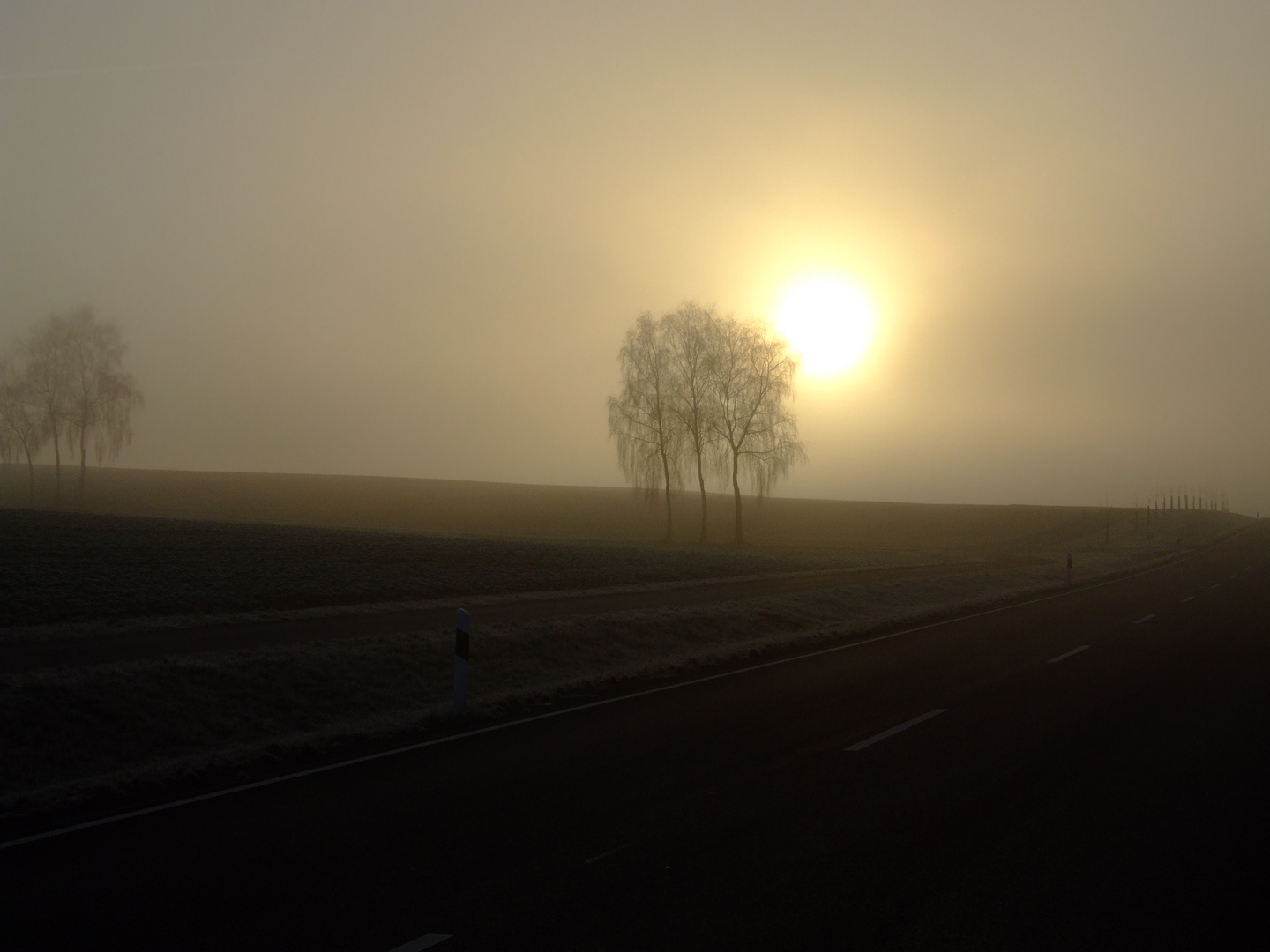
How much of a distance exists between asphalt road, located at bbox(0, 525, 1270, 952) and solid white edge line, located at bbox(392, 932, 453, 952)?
0.03m

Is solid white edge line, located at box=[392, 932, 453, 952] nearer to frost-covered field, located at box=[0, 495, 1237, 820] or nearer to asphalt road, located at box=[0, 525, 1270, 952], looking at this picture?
asphalt road, located at box=[0, 525, 1270, 952]

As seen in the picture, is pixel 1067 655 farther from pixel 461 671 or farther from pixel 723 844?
pixel 723 844

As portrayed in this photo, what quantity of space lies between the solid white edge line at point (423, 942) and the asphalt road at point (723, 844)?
0.09ft

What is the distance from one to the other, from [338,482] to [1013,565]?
281 feet

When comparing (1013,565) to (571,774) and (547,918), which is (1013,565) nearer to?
(571,774)

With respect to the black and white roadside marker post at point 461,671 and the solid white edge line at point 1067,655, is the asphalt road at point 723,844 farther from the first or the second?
the solid white edge line at point 1067,655

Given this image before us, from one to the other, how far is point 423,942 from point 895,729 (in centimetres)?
630

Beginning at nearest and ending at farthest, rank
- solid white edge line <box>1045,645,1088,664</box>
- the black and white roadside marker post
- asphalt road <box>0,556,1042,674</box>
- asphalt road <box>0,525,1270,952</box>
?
asphalt road <box>0,525,1270,952</box> < the black and white roadside marker post < asphalt road <box>0,556,1042,674</box> < solid white edge line <box>1045,645,1088,664</box>

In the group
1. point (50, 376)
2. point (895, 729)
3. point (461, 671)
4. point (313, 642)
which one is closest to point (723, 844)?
point (895, 729)

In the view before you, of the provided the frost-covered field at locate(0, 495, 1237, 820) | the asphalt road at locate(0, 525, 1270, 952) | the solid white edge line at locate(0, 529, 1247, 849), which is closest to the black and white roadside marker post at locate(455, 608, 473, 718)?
the frost-covered field at locate(0, 495, 1237, 820)

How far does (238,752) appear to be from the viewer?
Answer: 8.54 meters

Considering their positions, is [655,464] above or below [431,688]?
above

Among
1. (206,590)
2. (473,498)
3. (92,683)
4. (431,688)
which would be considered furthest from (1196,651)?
(473,498)

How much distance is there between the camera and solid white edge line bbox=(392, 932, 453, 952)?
173 inches
